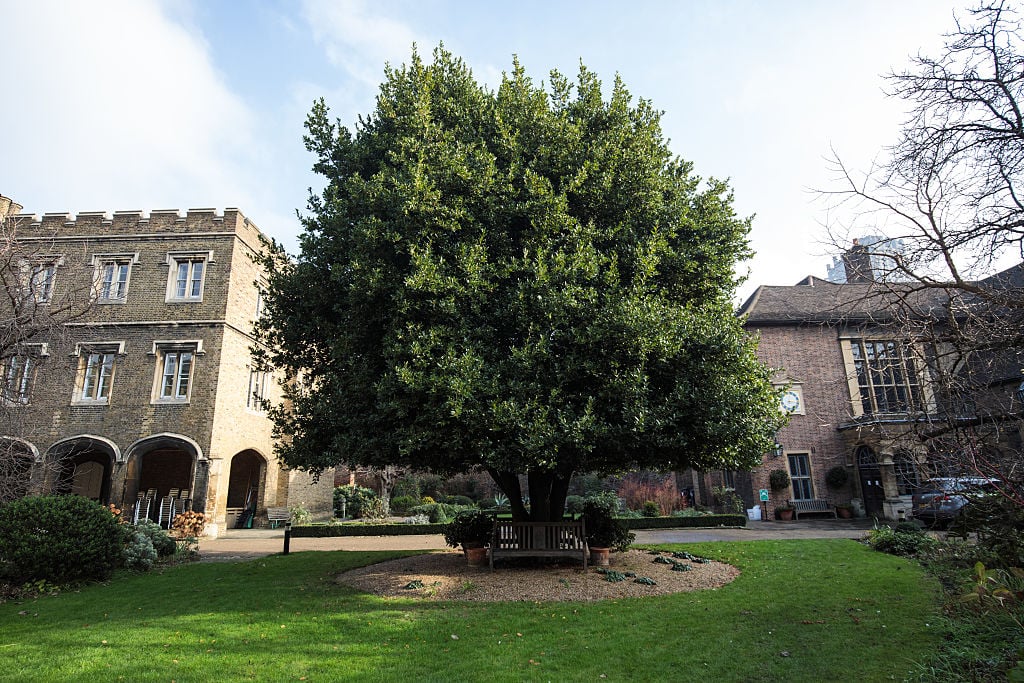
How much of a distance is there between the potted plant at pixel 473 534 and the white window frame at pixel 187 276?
16.2 m

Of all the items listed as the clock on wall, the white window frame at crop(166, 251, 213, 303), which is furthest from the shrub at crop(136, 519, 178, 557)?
the clock on wall

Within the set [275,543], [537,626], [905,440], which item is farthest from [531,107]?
[275,543]

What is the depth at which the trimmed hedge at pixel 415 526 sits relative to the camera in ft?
68.5

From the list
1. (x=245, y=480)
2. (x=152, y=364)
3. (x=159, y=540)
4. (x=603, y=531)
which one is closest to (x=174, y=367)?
(x=152, y=364)

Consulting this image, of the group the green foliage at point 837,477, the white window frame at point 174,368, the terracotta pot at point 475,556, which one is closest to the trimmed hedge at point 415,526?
the green foliage at point 837,477

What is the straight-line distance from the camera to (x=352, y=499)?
30.3 m

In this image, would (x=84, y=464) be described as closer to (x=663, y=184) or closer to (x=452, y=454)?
(x=452, y=454)

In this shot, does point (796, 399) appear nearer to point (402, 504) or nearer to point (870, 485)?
point (870, 485)

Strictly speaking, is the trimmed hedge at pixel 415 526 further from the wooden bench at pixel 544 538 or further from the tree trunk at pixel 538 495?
the wooden bench at pixel 544 538

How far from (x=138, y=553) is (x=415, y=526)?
31.3ft

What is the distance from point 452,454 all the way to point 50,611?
717 cm

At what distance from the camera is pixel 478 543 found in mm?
12922

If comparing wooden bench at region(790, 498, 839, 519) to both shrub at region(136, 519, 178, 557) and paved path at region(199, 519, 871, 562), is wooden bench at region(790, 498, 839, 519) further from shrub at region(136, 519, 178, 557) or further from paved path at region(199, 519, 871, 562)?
shrub at region(136, 519, 178, 557)

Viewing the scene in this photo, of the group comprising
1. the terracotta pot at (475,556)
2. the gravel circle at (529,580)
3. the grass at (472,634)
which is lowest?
the grass at (472,634)
